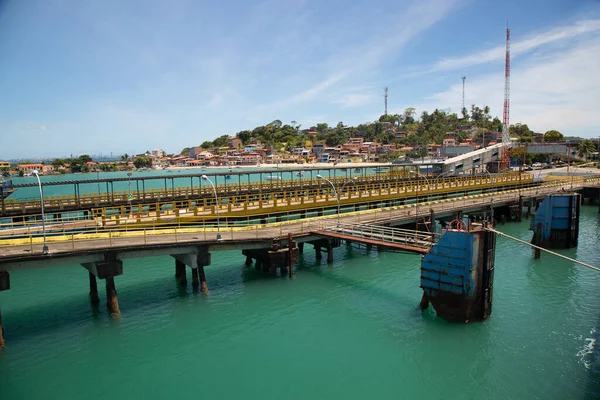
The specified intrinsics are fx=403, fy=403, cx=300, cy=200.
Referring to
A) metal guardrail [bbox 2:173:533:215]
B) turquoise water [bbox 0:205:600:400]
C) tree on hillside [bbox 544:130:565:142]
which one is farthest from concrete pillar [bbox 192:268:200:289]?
tree on hillside [bbox 544:130:565:142]

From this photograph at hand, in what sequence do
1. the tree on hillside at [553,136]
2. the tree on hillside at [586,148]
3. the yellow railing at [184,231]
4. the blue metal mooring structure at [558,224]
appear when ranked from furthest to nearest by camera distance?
the tree on hillside at [553,136]
the tree on hillside at [586,148]
the blue metal mooring structure at [558,224]
the yellow railing at [184,231]

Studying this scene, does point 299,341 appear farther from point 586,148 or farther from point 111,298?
point 586,148

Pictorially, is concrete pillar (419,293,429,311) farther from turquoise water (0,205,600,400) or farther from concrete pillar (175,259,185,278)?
concrete pillar (175,259,185,278)

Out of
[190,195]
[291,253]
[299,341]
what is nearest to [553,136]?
[190,195]

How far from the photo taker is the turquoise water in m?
18.0

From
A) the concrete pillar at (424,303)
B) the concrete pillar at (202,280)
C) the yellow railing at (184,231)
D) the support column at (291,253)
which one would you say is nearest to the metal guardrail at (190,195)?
the yellow railing at (184,231)

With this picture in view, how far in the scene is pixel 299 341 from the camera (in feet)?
71.6

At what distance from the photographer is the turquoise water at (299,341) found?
707 inches

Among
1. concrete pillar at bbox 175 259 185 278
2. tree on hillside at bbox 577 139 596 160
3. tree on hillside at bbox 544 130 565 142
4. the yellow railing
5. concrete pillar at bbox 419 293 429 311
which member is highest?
tree on hillside at bbox 544 130 565 142

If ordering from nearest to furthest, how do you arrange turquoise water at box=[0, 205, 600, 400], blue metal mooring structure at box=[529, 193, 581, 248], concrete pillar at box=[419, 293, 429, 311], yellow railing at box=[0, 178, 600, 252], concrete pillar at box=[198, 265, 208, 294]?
1. turquoise water at box=[0, 205, 600, 400]
2. concrete pillar at box=[419, 293, 429, 311]
3. yellow railing at box=[0, 178, 600, 252]
4. concrete pillar at box=[198, 265, 208, 294]
5. blue metal mooring structure at box=[529, 193, 581, 248]

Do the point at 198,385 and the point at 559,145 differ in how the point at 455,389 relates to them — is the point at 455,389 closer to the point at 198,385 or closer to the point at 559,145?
the point at 198,385

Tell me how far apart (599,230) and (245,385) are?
51.5m

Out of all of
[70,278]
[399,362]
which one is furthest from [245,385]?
[70,278]

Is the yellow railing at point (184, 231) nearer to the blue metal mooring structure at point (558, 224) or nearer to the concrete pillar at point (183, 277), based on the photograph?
the concrete pillar at point (183, 277)
